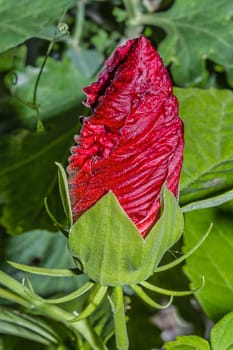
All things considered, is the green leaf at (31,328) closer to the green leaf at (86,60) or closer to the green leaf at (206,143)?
the green leaf at (206,143)

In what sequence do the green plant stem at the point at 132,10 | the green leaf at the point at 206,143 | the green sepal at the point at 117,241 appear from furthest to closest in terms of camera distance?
the green plant stem at the point at 132,10 < the green leaf at the point at 206,143 < the green sepal at the point at 117,241

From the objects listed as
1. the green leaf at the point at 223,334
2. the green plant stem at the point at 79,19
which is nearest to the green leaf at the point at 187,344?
the green leaf at the point at 223,334

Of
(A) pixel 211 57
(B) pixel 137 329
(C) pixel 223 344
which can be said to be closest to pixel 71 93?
(A) pixel 211 57

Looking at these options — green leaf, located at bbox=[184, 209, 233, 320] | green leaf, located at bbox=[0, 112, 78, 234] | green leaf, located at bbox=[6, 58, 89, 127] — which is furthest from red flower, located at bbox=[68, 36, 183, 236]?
green leaf, located at bbox=[6, 58, 89, 127]

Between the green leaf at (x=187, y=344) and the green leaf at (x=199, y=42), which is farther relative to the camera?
the green leaf at (x=199, y=42)

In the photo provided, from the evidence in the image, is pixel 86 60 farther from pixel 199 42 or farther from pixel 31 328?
pixel 31 328

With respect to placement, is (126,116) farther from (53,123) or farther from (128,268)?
(53,123)

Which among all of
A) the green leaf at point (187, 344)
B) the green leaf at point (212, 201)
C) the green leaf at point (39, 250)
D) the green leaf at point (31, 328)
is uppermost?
the green leaf at point (212, 201)

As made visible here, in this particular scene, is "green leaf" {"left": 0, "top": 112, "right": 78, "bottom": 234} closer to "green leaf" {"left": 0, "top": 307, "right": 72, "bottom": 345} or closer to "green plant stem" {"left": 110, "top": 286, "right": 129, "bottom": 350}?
"green leaf" {"left": 0, "top": 307, "right": 72, "bottom": 345}

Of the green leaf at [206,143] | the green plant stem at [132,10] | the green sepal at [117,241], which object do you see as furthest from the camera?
the green plant stem at [132,10]
